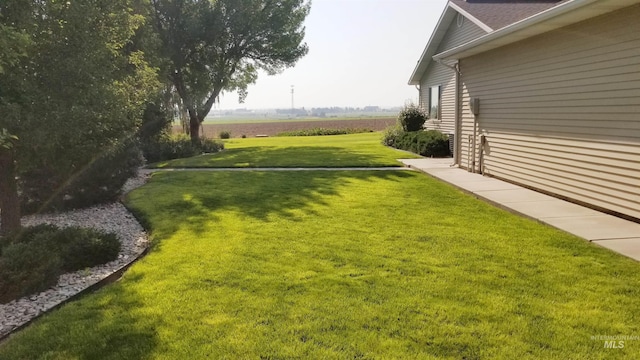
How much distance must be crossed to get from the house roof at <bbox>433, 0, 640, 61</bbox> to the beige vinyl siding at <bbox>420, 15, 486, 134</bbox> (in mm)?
5318

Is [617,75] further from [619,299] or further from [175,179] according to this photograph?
[175,179]

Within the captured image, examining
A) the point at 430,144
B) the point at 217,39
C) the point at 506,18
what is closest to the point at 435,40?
the point at 430,144

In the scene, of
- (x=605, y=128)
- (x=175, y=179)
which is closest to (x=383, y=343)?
(x=605, y=128)

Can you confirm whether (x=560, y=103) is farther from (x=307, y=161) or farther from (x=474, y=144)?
(x=307, y=161)

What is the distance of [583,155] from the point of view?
625 centimetres

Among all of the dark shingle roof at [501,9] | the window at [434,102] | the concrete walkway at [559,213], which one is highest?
the dark shingle roof at [501,9]

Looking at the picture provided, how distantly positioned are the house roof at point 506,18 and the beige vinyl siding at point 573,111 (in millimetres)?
252

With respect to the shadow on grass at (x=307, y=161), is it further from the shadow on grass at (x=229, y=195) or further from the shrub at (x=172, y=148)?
the shrub at (x=172, y=148)

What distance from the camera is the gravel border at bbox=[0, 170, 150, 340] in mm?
3590

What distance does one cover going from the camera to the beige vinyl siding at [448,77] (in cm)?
1369

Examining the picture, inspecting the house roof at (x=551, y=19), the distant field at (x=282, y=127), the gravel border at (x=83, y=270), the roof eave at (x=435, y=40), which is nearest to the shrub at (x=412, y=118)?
the roof eave at (x=435, y=40)

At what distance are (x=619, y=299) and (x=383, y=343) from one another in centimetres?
200

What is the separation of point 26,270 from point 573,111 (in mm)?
7220

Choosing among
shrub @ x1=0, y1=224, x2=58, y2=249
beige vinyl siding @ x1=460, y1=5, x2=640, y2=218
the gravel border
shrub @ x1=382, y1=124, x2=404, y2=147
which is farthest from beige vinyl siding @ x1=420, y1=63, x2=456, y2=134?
shrub @ x1=0, y1=224, x2=58, y2=249
